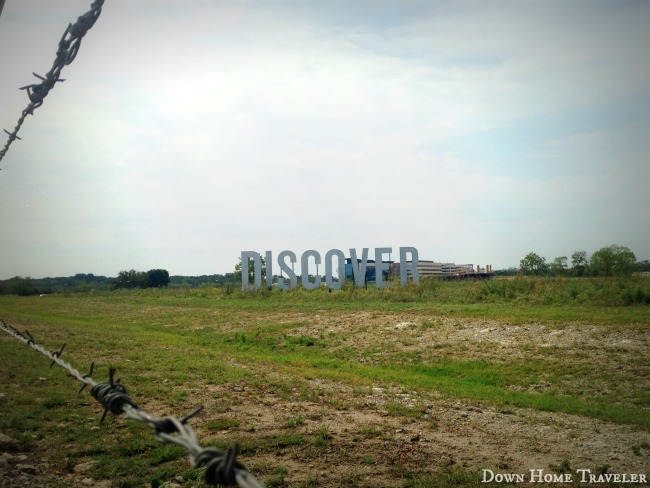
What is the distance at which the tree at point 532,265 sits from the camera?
20263 mm

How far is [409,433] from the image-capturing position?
575 cm

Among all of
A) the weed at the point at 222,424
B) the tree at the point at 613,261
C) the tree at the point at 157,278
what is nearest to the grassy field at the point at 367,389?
the weed at the point at 222,424

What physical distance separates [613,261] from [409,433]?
51.0 feet

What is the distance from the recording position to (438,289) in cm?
2184

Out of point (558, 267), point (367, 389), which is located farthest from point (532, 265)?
point (367, 389)

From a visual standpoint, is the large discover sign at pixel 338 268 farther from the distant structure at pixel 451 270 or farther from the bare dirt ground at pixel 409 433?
the bare dirt ground at pixel 409 433

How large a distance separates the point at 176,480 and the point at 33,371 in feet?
10.3

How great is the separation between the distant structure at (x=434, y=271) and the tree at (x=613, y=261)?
782cm

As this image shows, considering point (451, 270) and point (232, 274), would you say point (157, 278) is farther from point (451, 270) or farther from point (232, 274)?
point (451, 270)

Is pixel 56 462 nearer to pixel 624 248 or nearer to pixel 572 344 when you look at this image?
pixel 572 344

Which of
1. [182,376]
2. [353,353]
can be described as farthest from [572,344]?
[182,376]

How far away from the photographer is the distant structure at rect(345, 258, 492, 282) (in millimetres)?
26734

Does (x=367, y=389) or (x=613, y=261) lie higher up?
(x=613, y=261)

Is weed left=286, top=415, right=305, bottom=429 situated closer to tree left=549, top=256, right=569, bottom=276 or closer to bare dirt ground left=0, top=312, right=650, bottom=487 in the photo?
bare dirt ground left=0, top=312, right=650, bottom=487
